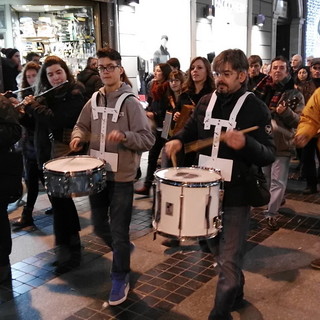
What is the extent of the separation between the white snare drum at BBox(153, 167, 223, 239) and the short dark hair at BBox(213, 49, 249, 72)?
686 millimetres

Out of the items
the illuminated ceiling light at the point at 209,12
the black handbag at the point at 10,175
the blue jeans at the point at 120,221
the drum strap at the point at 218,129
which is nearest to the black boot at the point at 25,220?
the black handbag at the point at 10,175

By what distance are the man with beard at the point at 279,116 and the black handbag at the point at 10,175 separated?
106 inches

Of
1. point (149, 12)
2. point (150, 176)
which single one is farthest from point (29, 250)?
point (149, 12)

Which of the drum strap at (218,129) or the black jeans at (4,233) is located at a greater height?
the drum strap at (218,129)

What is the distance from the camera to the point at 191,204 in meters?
2.89

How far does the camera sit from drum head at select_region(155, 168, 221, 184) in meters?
2.89

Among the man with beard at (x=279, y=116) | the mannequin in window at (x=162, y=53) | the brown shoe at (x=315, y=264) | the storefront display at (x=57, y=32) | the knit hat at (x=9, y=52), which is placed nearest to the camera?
the brown shoe at (x=315, y=264)

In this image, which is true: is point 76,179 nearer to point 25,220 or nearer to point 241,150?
point 241,150

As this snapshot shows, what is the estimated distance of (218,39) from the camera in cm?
1435

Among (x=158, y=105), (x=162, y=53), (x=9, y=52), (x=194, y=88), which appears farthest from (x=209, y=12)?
(x=194, y=88)

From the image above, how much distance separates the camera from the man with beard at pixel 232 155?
2924mm

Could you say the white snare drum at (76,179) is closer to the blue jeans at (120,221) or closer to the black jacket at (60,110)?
the blue jeans at (120,221)

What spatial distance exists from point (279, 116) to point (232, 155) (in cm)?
210

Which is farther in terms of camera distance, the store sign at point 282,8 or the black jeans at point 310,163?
the store sign at point 282,8
